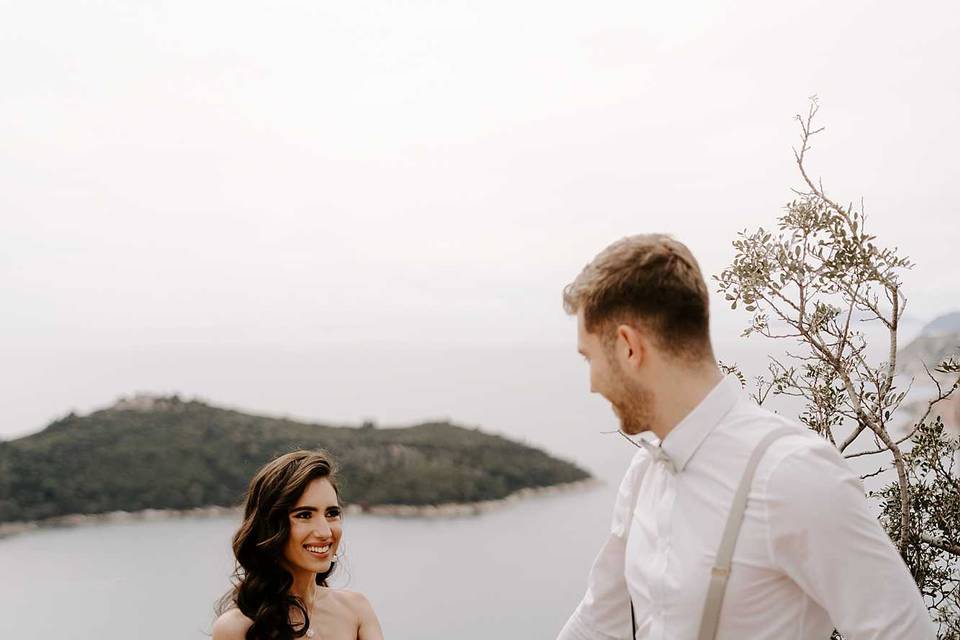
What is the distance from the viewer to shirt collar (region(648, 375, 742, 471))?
93 centimetres

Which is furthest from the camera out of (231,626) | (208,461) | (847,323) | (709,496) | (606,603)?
(208,461)

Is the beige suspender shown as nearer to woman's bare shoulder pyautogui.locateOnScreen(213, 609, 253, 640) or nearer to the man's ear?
the man's ear

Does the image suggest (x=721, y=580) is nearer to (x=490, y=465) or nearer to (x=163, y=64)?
(x=163, y=64)

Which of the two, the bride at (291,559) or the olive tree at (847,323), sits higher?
the olive tree at (847,323)

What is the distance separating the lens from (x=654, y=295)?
93cm

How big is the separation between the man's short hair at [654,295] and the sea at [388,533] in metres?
4.36

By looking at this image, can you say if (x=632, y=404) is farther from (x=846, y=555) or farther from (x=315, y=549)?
(x=315, y=549)

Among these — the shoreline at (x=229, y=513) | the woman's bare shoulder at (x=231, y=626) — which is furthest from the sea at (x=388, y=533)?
the woman's bare shoulder at (x=231, y=626)

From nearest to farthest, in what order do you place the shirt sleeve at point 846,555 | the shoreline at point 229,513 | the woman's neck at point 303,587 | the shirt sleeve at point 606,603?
the shirt sleeve at point 846,555, the shirt sleeve at point 606,603, the woman's neck at point 303,587, the shoreline at point 229,513

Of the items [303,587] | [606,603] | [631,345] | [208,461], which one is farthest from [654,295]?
[208,461]

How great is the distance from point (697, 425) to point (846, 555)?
21cm

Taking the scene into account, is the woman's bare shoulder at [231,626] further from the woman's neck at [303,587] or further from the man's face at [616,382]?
the man's face at [616,382]

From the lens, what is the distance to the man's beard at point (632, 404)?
0.96m

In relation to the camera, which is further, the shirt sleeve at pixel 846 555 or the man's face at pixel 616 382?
the man's face at pixel 616 382
